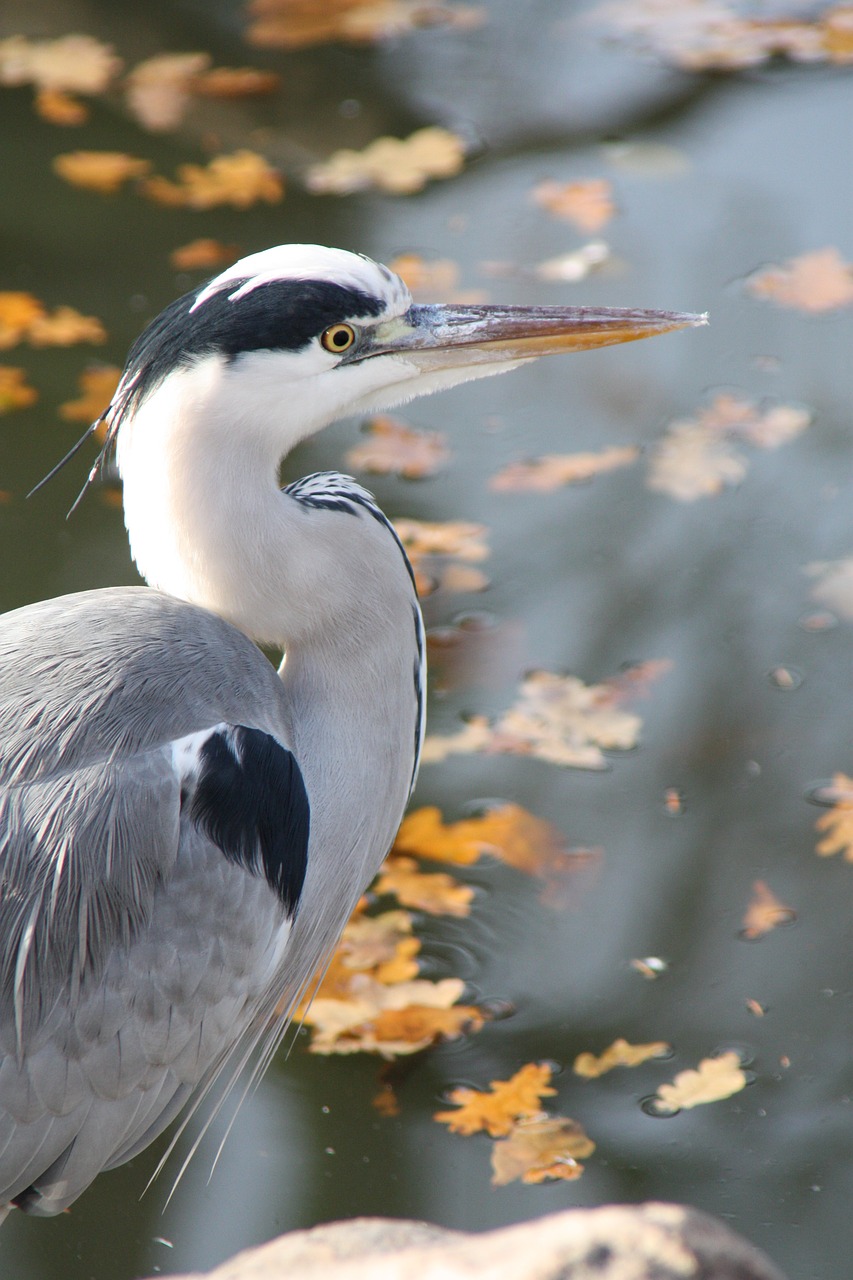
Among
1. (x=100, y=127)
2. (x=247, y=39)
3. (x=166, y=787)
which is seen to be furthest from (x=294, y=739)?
(x=247, y=39)

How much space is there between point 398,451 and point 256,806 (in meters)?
2.46

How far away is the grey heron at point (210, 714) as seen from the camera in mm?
2355

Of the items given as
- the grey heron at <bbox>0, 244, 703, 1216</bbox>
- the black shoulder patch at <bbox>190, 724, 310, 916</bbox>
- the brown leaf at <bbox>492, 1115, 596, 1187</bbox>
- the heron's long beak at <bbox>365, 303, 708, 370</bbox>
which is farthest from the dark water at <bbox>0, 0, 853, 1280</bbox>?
the heron's long beak at <bbox>365, 303, 708, 370</bbox>

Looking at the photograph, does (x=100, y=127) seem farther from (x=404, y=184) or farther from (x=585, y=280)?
(x=585, y=280)

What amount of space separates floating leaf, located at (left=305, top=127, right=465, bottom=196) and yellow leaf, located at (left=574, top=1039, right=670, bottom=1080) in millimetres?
3966

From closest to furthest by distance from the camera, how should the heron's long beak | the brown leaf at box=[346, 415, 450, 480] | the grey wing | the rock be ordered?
the rock < the grey wing < the heron's long beak < the brown leaf at box=[346, 415, 450, 480]

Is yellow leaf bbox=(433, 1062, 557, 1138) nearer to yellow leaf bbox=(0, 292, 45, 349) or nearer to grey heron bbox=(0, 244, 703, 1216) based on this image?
grey heron bbox=(0, 244, 703, 1216)

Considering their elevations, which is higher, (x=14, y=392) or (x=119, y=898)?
(x=119, y=898)

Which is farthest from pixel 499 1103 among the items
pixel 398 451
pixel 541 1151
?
pixel 398 451

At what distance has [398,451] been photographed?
15.5ft

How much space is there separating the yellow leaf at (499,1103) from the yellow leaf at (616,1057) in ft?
0.26

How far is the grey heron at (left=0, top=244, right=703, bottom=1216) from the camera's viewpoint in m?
2.36

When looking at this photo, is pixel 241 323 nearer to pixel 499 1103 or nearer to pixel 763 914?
pixel 499 1103

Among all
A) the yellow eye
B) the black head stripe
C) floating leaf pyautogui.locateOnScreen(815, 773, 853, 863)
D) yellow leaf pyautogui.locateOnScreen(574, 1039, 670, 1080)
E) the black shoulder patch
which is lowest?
yellow leaf pyautogui.locateOnScreen(574, 1039, 670, 1080)
